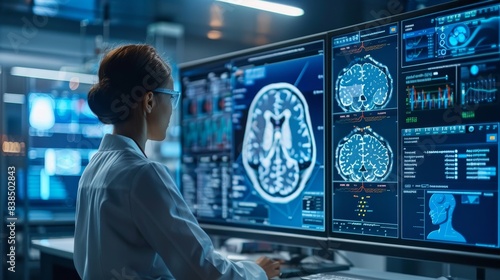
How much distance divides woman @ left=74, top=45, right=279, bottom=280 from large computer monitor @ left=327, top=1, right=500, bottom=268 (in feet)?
1.19

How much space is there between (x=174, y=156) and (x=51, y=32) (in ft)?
6.33

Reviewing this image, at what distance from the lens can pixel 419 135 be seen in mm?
1553

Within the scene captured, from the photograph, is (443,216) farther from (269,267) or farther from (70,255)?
(70,255)

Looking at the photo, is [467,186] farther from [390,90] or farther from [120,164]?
[120,164]

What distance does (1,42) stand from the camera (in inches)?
232

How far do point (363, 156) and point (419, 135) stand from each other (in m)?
0.21

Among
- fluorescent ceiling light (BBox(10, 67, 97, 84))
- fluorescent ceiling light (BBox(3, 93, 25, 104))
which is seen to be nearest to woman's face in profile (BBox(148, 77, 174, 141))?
fluorescent ceiling light (BBox(3, 93, 25, 104))

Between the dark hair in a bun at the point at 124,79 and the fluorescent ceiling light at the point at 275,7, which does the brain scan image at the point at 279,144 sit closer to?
the dark hair in a bun at the point at 124,79

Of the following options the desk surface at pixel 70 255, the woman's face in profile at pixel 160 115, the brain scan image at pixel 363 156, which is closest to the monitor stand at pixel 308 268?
the desk surface at pixel 70 255

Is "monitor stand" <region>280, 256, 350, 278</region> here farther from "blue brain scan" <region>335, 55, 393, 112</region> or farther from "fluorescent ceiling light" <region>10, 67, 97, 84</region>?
"fluorescent ceiling light" <region>10, 67, 97, 84</region>

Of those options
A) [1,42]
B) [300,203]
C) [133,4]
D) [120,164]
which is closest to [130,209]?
[120,164]

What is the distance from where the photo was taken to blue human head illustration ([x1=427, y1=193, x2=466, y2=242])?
4.81 ft

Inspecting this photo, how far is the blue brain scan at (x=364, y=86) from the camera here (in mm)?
1653

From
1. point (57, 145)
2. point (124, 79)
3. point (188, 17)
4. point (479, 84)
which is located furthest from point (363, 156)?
point (188, 17)
